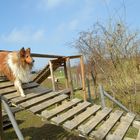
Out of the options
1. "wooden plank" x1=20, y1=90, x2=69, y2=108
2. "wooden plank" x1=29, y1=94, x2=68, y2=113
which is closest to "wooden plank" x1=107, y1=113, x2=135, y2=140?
"wooden plank" x1=29, y1=94, x2=68, y2=113

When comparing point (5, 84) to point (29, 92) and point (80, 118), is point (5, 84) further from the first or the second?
point (80, 118)

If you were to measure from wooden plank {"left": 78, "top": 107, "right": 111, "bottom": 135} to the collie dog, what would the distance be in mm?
1402

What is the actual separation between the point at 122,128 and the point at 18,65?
242 centimetres

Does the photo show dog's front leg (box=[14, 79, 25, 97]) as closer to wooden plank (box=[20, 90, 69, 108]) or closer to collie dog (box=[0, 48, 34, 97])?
collie dog (box=[0, 48, 34, 97])

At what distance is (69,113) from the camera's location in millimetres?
5945

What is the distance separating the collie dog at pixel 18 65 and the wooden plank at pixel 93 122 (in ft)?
4.60

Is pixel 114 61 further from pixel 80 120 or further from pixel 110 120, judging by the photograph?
pixel 80 120

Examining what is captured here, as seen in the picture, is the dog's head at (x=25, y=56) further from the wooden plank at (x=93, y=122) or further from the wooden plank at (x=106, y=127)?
the wooden plank at (x=106, y=127)

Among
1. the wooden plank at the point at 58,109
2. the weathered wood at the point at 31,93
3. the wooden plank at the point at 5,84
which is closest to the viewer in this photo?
the wooden plank at the point at 58,109

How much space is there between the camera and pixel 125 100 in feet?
32.1

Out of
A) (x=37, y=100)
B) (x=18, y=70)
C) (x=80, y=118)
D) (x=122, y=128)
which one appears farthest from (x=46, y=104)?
(x=122, y=128)

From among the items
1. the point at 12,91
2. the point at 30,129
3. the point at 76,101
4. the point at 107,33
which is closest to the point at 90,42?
the point at 107,33

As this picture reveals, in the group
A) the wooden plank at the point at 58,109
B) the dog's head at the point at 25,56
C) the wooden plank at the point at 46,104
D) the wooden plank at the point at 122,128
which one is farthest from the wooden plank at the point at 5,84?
the wooden plank at the point at 122,128

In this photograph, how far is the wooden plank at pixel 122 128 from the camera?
5469 millimetres
